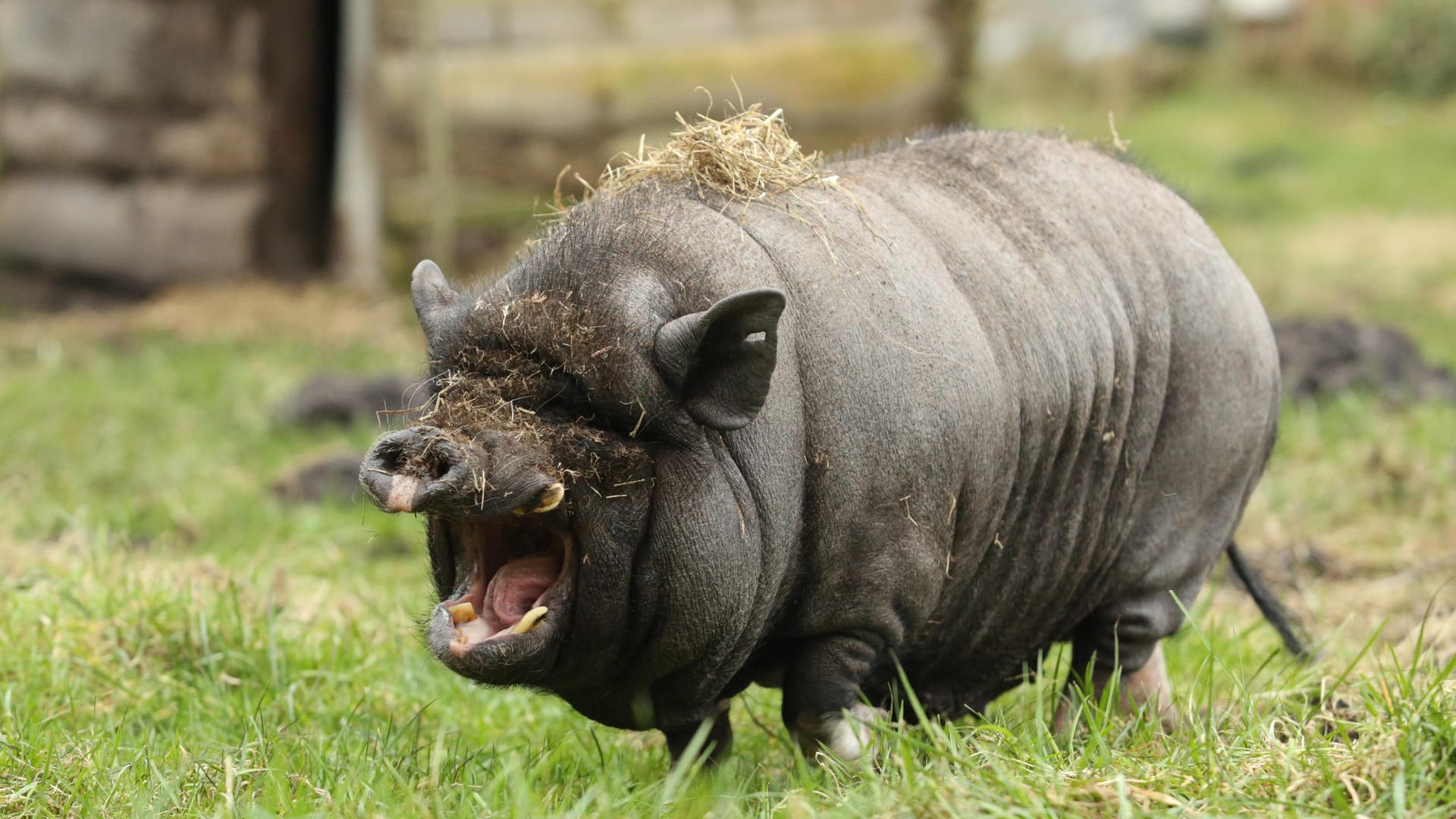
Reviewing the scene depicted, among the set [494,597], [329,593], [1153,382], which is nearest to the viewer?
[494,597]

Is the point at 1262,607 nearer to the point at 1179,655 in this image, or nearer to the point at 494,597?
the point at 1179,655

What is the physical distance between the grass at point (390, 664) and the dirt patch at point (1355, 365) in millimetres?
215

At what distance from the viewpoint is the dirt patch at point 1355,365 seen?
7.79 m

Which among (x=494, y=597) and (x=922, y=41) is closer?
(x=494, y=597)

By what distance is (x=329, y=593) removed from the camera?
5.30 metres

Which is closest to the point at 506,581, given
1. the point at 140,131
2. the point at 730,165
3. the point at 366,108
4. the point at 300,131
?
the point at 730,165

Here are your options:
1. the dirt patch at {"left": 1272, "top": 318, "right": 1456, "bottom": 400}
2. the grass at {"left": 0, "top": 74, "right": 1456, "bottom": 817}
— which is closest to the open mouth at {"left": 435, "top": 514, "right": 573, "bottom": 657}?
the grass at {"left": 0, "top": 74, "right": 1456, "bottom": 817}

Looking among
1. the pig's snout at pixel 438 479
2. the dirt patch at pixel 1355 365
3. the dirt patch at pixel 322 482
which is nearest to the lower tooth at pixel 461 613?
the pig's snout at pixel 438 479

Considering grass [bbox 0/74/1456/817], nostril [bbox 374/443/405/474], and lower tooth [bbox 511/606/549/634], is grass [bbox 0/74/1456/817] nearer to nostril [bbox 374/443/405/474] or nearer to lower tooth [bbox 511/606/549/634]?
lower tooth [bbox 511/606/549/634]

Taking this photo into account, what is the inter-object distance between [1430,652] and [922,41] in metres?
7.70

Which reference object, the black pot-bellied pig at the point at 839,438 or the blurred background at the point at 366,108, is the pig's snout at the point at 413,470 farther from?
the blurred background at the point at 366,108

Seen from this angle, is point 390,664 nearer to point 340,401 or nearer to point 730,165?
point 730,165

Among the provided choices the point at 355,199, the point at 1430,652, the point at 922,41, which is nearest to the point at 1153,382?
the point at 1430,652

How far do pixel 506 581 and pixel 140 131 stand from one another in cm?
875
